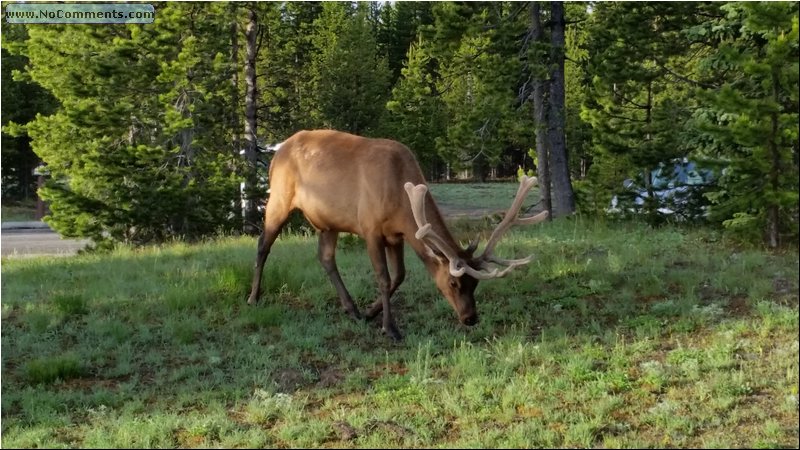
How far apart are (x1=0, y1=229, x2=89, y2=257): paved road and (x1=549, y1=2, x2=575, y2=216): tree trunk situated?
1124cm

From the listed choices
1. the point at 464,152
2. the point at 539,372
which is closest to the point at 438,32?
the point at 464,152

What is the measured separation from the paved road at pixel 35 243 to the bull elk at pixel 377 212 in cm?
1150

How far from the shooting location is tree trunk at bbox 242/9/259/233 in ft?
48.1

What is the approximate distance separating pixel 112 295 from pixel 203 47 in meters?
7.77

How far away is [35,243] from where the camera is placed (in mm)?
21219

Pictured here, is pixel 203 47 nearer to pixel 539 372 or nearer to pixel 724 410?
pixel 539 372

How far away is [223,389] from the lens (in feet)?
17.6

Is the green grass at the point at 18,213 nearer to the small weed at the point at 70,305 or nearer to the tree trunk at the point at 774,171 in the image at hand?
the small weed at the point at 70,305

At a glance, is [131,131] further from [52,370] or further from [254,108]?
[52,370]

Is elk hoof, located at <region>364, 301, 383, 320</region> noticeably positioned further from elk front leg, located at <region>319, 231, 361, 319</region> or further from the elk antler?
the elk antler

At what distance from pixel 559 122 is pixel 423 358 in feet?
29.6

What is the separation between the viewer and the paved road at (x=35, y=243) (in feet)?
60.3

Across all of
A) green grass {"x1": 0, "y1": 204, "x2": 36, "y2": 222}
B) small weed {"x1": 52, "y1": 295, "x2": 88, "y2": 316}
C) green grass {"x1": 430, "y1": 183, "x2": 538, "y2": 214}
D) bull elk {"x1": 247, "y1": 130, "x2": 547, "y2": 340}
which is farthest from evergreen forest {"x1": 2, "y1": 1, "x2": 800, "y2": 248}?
green grass {"x1": 0, "y1": 204, "x2": 36, "y2": 222}

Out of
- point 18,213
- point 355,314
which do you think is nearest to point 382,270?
point 355,314
